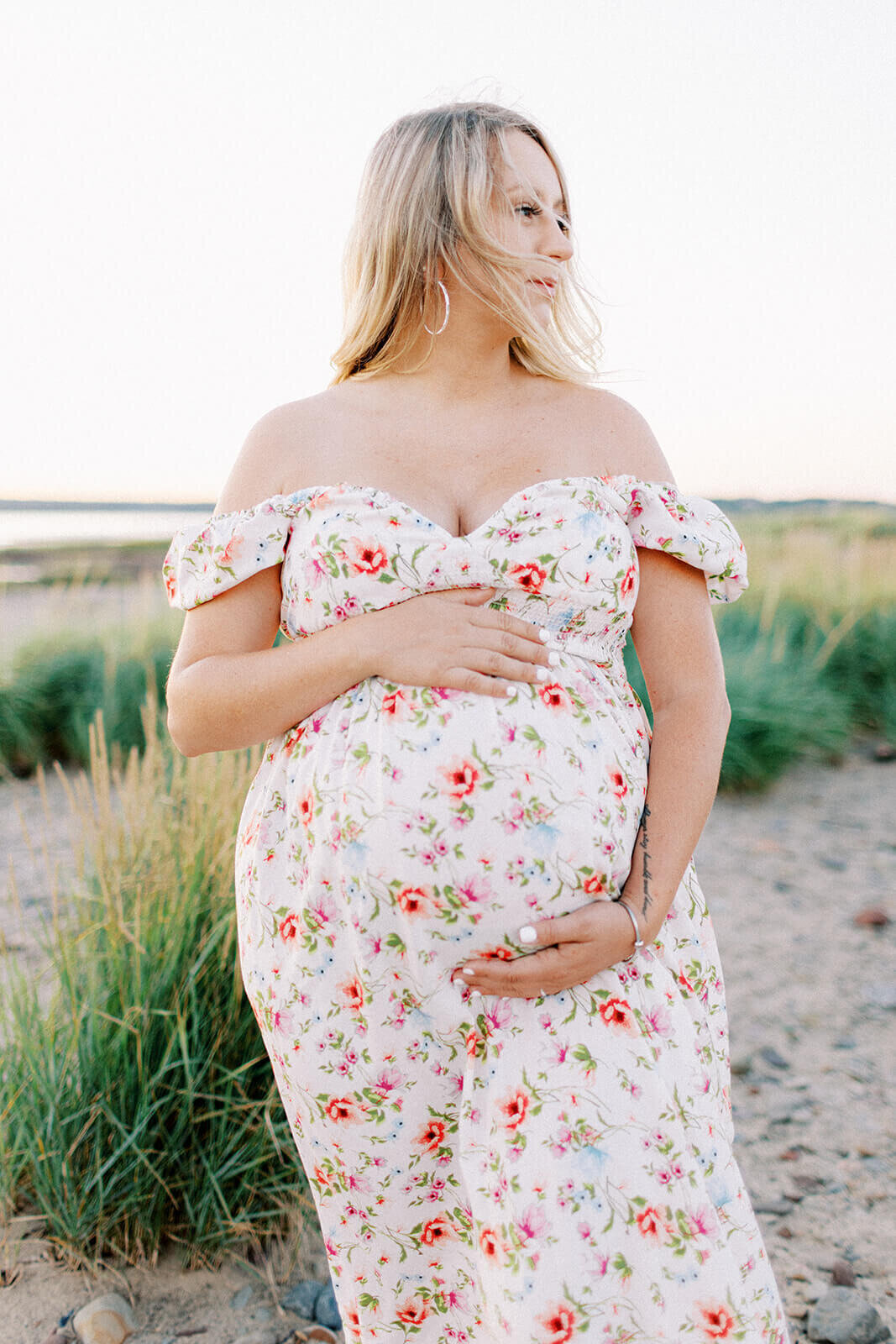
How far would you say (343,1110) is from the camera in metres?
1.58

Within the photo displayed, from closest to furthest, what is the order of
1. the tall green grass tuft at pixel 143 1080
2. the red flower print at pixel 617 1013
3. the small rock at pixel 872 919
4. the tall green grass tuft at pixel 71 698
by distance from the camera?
the red flower print at pixel 617 1013, the tall green grass tuft at pixel 143 1080, the small rock at pixel 872 919, the tall green grass tuft at pixel 71 698

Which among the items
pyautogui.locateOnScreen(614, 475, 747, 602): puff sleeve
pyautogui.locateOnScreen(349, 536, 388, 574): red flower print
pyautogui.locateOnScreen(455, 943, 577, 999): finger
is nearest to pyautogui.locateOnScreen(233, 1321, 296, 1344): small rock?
pyautogui.locateOnScreen(455, 943, 577, 999): finger

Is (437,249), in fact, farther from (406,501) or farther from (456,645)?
(456,645)

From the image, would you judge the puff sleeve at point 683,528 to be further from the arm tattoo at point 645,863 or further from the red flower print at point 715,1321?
the red flower print at point 715,1321

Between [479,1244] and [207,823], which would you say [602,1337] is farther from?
[207,823]

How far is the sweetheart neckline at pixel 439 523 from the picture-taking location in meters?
1.62

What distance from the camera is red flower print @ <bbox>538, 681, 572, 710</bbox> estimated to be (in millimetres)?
1558

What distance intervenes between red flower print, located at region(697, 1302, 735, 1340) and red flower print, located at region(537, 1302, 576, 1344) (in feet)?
0.62

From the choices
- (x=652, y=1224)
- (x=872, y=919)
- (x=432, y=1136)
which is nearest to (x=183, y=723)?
(x=432, y=1136)

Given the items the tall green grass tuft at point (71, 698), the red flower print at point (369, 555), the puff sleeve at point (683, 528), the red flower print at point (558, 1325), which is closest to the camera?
the red flower print at point (558, 1325)

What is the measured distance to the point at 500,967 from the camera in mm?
1456

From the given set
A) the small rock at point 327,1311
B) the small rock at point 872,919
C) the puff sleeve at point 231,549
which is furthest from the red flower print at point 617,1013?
the small rock at point 872,919

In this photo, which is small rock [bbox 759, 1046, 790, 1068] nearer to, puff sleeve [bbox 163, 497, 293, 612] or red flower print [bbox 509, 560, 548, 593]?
red flower print [bbox 509, 560, 548, 593]

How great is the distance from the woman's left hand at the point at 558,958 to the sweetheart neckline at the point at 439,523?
24.3 inches
